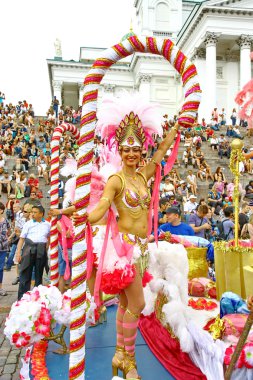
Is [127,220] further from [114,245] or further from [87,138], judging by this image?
[87,138]

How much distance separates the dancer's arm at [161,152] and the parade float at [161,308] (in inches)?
8.2

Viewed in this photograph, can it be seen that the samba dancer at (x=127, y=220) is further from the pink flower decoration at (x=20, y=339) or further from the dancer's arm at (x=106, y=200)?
the pink flower decoration at (x=20, y=339)

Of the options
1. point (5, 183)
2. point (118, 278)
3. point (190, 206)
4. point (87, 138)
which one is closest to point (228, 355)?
point (118, 278)

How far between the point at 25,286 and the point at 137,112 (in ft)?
12.6

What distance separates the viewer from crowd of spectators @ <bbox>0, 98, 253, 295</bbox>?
7781 millimetres

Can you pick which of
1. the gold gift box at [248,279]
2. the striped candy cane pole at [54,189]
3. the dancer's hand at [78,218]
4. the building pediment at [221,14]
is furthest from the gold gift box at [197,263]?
the building pediment at [221,14]

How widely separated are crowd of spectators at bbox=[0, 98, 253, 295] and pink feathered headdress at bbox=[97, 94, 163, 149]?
258 centimetres

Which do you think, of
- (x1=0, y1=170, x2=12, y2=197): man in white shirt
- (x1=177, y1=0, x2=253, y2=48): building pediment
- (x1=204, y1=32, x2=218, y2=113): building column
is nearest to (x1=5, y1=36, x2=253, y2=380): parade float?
(x1=0, y1=170, x2=12, y2=197): man in white shirt

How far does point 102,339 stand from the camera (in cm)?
445

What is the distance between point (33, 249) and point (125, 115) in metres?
3.46

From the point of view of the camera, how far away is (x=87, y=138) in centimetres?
298

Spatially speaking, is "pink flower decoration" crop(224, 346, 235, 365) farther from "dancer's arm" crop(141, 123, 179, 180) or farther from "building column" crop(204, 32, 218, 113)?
"building column" crop(204, 32, 218, 113)

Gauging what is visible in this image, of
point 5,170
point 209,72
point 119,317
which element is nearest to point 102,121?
point 119,317

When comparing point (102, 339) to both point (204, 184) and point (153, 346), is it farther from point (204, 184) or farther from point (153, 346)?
point (204, 184)
